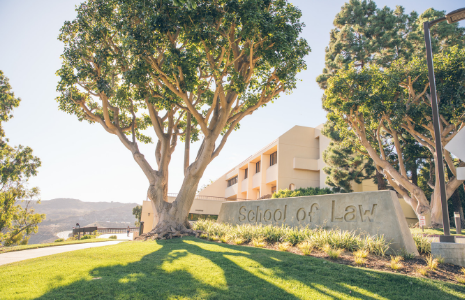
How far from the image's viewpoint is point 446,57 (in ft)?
50.2

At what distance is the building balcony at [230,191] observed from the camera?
41.2m

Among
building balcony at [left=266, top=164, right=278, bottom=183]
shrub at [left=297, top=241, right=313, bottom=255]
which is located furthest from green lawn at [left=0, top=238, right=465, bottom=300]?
building balcony at [left=266, top=164, right=278, bottom=183]

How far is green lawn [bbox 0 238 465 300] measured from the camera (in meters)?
4.05

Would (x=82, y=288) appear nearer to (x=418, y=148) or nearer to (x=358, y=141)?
(x=358, y=141)

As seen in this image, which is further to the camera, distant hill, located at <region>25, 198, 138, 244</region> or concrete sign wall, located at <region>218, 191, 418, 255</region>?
distant hill, located at <region>25, 198, 138, 244</region>

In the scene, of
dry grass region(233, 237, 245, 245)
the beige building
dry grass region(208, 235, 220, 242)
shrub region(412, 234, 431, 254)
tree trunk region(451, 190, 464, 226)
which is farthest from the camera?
the beige building

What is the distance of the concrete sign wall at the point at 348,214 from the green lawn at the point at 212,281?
8.56 ft

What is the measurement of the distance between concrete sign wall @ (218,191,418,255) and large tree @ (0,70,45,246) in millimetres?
18380

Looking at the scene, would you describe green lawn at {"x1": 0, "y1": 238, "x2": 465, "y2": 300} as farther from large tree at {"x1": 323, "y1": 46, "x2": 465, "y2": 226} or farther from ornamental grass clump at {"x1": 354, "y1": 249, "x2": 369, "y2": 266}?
large tree at {"x1": 323, "y1": 46, "x2": 465, "y2": 226}

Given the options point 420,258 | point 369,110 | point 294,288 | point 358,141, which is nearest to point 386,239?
point 420,258

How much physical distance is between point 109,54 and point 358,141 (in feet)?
55.3

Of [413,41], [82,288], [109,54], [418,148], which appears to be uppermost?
[413,41]

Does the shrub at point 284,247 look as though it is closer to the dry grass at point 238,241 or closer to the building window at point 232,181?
the dry grass at point 238,241

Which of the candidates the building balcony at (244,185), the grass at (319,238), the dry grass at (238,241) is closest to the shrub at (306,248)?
the grass at (319,238)
